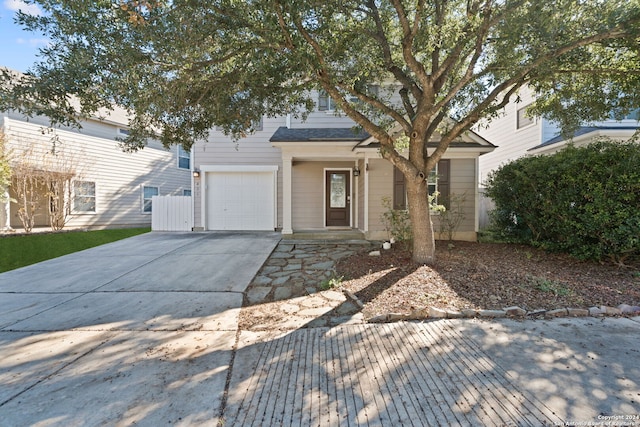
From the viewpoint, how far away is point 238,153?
11086 millimetres

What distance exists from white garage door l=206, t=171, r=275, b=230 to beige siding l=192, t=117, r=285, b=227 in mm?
354

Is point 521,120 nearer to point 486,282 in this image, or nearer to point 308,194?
point 308,194

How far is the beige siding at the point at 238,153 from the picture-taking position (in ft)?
36.2

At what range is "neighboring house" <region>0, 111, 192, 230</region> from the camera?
36.6ft

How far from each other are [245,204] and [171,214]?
9.55 ft

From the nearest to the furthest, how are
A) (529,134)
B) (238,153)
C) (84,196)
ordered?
(238,153), (529,134), (84,196)

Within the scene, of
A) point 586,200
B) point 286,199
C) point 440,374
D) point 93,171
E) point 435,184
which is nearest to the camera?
point 440,374

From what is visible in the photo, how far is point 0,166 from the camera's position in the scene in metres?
8.95

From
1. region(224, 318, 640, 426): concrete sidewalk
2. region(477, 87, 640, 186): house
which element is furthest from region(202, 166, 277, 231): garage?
region(224, 318, 640, 426): concrete sidewalk

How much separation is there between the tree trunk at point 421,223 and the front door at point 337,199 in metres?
5.53

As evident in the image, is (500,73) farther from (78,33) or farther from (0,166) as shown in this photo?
(0,166)

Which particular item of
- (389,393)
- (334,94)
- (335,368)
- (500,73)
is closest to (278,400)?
(335,368)

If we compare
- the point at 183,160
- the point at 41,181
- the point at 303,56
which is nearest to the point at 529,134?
the point at 303,56

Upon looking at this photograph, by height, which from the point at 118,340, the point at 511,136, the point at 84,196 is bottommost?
the point at 118,340
